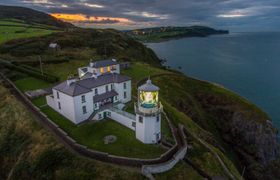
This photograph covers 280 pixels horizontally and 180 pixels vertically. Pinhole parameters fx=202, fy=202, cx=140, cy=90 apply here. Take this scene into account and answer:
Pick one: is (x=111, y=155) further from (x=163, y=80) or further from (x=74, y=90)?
(x=163, y=80)

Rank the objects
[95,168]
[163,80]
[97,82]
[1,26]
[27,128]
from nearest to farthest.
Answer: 1. [95,168]
2. [27,128]
3. [97,82]
4. [163,80]
5. [1,26]

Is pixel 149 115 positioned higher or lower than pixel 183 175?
higher

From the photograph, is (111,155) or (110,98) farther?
(110,98)

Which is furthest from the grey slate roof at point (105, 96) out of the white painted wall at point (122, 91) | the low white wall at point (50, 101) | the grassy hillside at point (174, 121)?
the low white wall at point (50, 101)

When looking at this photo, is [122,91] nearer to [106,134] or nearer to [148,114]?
[106,134]

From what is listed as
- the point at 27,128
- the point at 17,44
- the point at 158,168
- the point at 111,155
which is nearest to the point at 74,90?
the point at 27,128

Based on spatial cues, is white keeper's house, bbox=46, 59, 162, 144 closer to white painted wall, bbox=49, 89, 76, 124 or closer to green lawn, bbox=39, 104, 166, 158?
white painted wall, bbox=49, 89, 76, 124

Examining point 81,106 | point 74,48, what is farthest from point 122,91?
point 74,48
